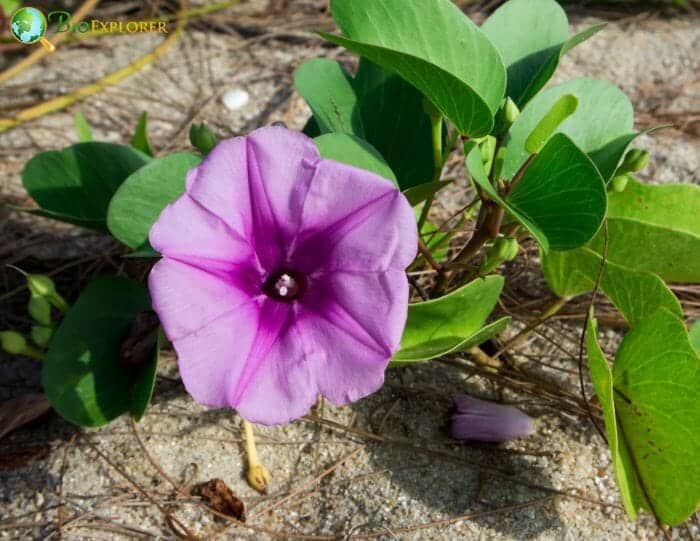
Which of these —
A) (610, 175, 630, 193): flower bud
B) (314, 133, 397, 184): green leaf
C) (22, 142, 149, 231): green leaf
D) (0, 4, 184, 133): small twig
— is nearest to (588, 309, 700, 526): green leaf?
(610, 175, 630, 193): flower bud

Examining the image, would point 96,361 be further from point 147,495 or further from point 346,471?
point 346,471

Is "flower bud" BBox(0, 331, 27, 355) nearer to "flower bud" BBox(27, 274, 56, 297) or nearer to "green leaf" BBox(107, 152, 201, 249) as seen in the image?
"flower bud" BBox(27, 274, 56, 297)

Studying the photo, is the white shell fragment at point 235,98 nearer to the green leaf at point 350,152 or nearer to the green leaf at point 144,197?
the green leaf at point 144,197

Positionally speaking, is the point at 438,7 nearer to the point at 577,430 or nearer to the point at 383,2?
the point at 383,2

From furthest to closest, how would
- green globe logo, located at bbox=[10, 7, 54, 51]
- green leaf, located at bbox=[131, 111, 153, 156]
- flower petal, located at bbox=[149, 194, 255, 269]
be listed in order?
green globe logo, located at bbox=[10, 7, 54, 51], green leaf, located at bbox=[131, 111, 153, 156], flower petal, located at bbox=[149, 194, 255, 269]

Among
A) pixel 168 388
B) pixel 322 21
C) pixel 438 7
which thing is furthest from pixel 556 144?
pixel 322 21

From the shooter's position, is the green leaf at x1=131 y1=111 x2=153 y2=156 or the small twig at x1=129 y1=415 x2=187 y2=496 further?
the green leaf at x1=131 y1=111 x2=153 y2=156

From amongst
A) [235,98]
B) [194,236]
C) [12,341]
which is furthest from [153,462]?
[235,98]

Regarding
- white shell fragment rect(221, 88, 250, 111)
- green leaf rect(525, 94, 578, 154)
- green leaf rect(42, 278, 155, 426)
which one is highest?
green leaf rect(525, 94, 578, 154)
